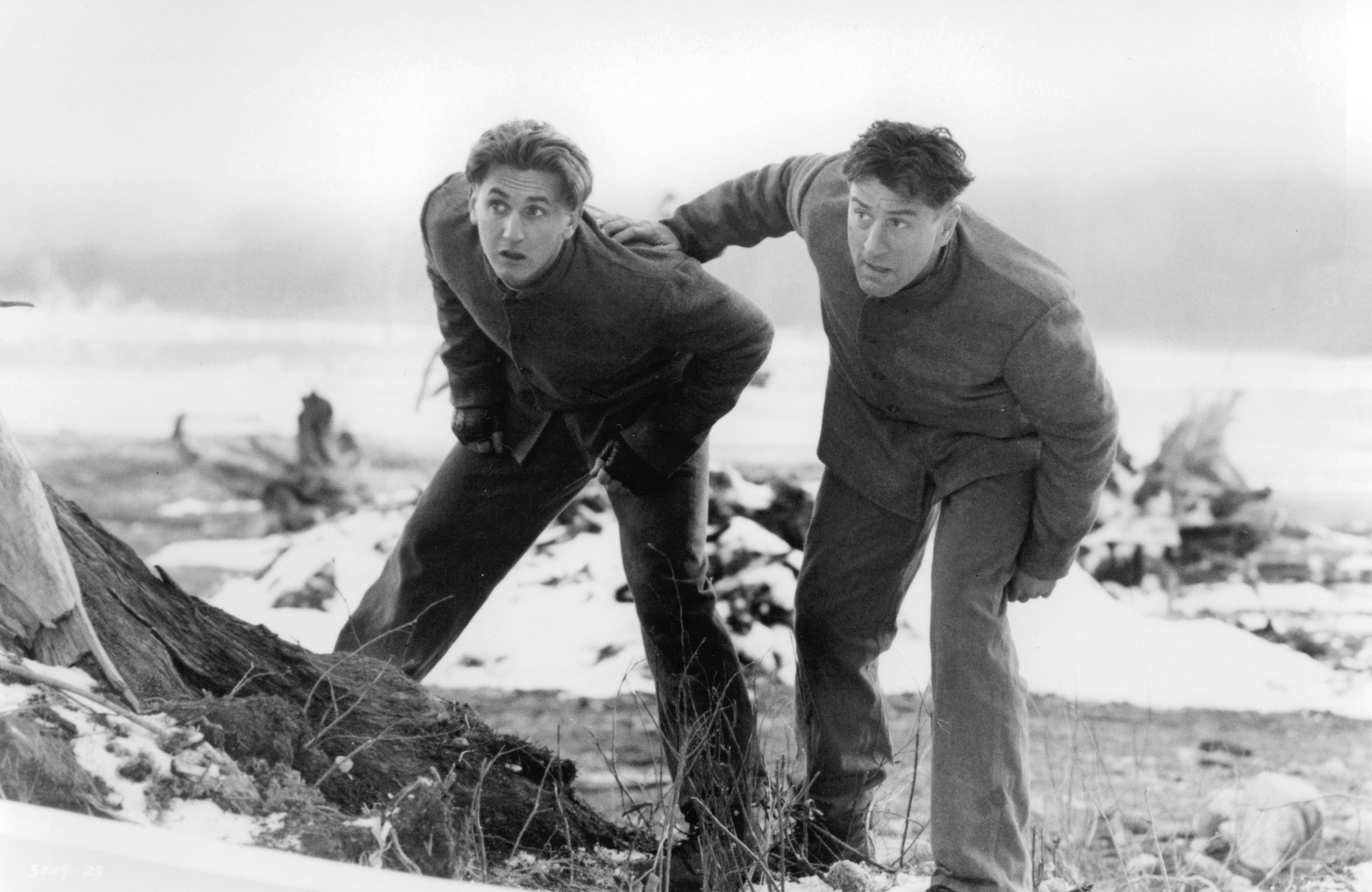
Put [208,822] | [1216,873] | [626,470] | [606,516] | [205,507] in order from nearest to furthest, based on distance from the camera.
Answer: [208,822] → [626,470] → [1216,873] → [606,516] → [205,507]

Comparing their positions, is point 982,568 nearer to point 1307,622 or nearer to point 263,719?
point 1307,622

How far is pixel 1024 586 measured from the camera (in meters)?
2.61

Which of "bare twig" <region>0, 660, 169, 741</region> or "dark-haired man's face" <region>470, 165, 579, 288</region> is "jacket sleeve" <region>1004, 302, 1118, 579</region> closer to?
"dark-haired man's face" <region>470, 165, 579, 288</region>

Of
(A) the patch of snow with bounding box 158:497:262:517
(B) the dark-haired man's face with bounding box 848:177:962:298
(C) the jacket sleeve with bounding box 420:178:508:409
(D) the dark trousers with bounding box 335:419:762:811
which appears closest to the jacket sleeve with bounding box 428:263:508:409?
(C) the jacket sleeve with bounding box 420:178:508:409

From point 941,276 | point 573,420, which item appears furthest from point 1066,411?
point 573,420

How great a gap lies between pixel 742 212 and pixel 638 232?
8.6 inches

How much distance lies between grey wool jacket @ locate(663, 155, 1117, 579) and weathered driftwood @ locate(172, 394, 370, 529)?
52.3 inches

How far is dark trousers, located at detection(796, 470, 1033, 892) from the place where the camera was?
245 centimetres

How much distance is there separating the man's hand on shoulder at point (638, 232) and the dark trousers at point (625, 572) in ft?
1.44

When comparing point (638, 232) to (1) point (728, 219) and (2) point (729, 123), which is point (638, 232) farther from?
(2) point (729, 123)

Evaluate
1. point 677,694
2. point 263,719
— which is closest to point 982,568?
point 677,694

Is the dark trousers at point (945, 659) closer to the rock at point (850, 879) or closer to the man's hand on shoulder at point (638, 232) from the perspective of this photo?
the rock at point (850, 879)

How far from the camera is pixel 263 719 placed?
2.85 meters

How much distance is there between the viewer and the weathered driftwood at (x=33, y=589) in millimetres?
2926
